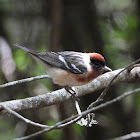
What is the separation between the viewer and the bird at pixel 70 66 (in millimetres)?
3965

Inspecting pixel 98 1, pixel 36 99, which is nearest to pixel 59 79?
pixel 36 99

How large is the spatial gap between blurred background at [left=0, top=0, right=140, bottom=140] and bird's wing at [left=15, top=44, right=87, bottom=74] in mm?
1330

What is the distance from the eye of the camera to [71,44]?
20.5 ft

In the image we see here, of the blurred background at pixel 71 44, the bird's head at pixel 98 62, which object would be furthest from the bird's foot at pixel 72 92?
the blurred background at pixel 71 44

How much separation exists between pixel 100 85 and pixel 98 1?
3.01 metres

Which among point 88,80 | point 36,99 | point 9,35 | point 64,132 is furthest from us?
point 9,35

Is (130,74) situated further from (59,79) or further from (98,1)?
(98,1)

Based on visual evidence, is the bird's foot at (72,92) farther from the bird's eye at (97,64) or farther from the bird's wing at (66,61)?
the bird's eye at (97,64)

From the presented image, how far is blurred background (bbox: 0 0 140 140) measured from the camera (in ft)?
18.9

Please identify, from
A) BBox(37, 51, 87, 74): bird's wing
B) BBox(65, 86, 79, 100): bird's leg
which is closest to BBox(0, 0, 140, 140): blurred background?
BBox(37, 51, 87, 74): bird's wing

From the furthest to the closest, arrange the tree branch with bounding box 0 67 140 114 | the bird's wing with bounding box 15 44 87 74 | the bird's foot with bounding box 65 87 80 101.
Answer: the bird's wing with bounding box 15 44 87 74, the bird's foot with bounding box 65 87 80 101, the tree branch with bounding box 0 67 140 114

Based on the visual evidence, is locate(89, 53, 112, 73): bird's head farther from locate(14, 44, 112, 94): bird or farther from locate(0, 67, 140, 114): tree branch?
locate(0, 67, 140, 114): tree branch

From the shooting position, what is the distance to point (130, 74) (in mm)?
4094

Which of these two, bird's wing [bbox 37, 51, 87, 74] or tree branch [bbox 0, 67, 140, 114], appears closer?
tree branch [bbox 0, 67, 140, 114]
